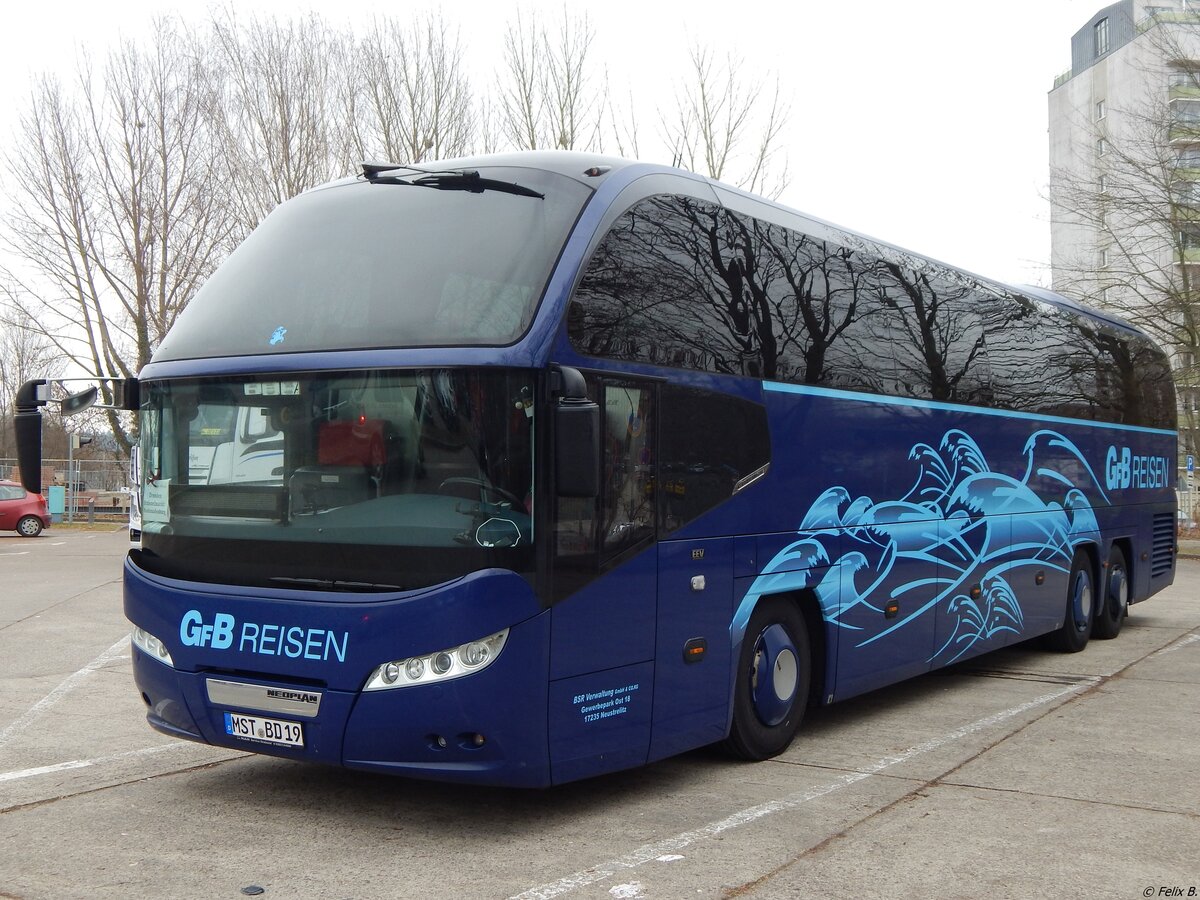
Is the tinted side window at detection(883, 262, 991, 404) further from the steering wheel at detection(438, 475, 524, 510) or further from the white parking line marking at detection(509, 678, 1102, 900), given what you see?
the steering wheel at detection(438, 475, 524, 510)

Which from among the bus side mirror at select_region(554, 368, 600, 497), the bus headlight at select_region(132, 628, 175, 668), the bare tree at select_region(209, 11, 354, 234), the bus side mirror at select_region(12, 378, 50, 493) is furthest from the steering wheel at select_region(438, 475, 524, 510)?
the bare tree at select_region(209, 11, 354, 234)

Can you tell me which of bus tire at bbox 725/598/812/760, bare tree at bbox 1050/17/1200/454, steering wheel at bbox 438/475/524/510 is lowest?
bus tire at bbox 725/598/812/760

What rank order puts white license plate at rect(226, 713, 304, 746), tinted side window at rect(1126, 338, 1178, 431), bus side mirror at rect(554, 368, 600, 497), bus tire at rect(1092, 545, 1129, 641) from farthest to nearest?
tinted side window at rect(1126, 338, 1178, 431)
bus tire at rect(1092, 545, 1129, 641)
white license plate at rect(226, 713, 304, 746)
bus side mirror at rect(554, 368, 600, 497)

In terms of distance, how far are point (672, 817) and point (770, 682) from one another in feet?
5.07

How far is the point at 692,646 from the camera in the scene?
22.2 feet

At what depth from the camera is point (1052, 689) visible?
10.7 meters

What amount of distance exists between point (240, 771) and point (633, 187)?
4008 millimetres

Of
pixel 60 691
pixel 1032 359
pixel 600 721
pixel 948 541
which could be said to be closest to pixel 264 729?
pixel 600 721

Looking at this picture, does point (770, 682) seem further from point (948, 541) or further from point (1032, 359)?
point (1032, 359)

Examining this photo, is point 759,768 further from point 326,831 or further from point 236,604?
point 236,604

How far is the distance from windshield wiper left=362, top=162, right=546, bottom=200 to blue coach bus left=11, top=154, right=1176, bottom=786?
0.05 ft

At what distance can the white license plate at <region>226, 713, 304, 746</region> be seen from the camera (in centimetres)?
587

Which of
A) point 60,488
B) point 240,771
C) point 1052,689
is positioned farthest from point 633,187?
point 60,488

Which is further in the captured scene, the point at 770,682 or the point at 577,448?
the point at 770,682
